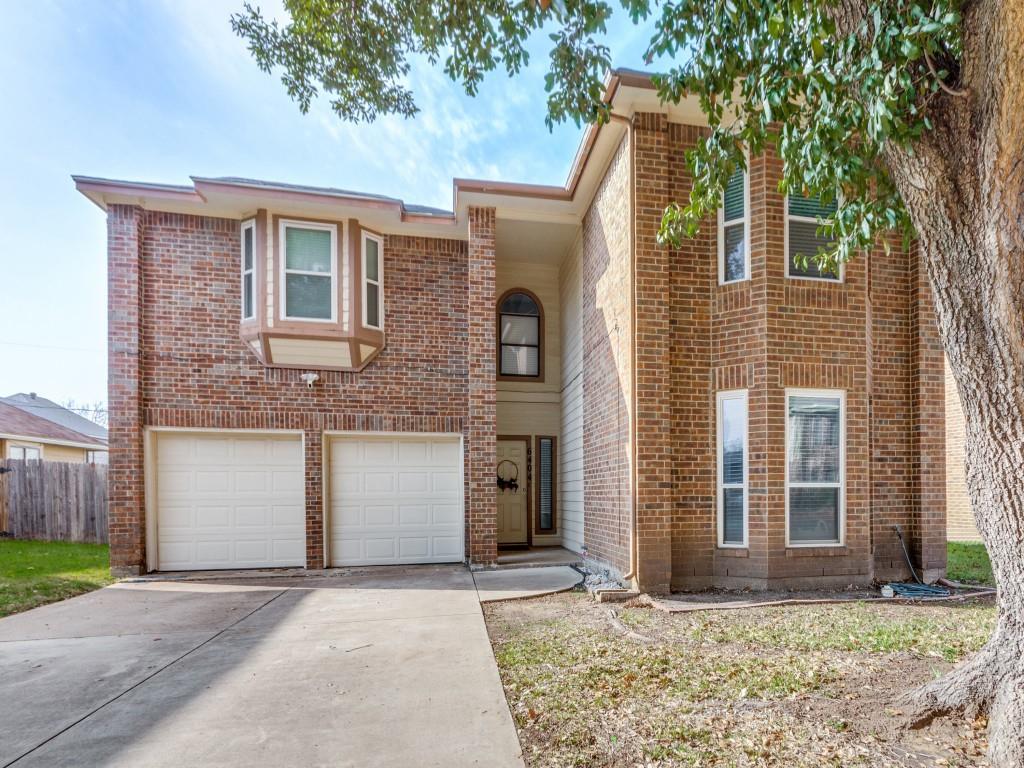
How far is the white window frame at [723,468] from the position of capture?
6.29m

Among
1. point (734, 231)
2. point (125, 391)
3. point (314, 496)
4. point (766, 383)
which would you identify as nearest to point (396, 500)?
point (314, 496)

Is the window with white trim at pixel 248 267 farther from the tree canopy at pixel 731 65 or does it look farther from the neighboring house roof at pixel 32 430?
the neighboring house roof at pixel 32 430

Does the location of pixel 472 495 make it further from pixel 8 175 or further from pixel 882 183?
pixel 8 175

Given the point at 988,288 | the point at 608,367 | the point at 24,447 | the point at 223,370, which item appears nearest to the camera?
the point at 988,288

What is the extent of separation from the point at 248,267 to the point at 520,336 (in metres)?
5.10

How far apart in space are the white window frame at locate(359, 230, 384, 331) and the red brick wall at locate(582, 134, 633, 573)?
3458 millimetres

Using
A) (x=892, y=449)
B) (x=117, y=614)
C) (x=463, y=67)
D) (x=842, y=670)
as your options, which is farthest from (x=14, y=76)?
(x=892, y=449)

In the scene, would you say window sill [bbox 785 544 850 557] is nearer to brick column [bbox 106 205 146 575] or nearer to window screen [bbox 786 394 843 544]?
window screen [bbox 786 394 843 544]

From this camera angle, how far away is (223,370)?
8.20m

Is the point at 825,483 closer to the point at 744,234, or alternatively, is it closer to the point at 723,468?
the point at 723,468

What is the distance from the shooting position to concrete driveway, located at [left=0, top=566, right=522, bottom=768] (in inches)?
113

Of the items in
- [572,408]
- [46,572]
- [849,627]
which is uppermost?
[572,408]

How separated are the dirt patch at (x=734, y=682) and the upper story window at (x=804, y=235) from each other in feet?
12.8

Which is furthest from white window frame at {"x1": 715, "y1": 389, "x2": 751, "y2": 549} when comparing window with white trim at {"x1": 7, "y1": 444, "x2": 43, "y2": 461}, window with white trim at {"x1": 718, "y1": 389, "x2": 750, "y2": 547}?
window with white trim at {"x1": 7, "y1": 444, "x2": 43, "y2": 461}
